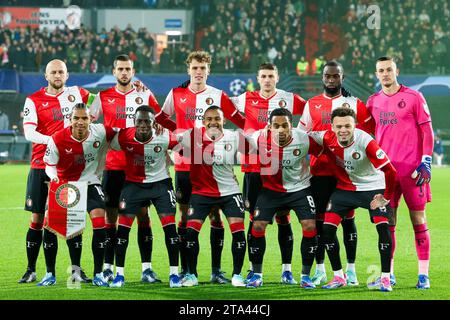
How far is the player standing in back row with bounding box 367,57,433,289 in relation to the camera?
9.24 m

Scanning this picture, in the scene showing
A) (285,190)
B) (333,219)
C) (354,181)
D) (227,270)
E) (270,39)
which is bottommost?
(227,270)

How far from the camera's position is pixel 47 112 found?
32.1ft

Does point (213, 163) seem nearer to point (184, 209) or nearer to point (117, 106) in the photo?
point (184, 209)

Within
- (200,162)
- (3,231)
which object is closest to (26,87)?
(3,231)

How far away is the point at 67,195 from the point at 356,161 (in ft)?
8.92

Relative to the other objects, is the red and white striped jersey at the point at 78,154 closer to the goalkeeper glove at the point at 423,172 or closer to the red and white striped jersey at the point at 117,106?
the red and white striped jersey at the point at 117,106

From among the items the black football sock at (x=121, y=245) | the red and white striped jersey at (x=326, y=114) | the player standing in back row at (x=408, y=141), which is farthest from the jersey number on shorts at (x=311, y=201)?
the black football sock at (x=121, y=245)

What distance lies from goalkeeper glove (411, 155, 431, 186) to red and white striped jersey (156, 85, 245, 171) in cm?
188

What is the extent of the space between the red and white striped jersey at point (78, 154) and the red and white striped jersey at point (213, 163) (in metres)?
0.84

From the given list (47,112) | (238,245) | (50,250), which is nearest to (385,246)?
(238,245)

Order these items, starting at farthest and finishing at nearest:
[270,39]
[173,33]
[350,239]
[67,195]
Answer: [173,33], [270,39], [350,239], [67,195]

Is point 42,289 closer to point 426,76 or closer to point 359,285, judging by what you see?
point 359,285

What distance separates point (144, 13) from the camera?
34875 mm

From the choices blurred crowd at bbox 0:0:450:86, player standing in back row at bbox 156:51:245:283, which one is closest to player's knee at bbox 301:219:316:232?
player standing in back row at bbox 156:51:245:283
